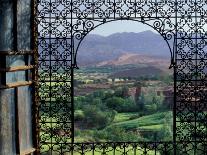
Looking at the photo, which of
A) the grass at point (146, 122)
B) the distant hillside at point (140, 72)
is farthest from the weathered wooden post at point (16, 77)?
the distant hillside at point (140, 72)

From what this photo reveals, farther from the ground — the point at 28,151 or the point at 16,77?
the point at 16,77

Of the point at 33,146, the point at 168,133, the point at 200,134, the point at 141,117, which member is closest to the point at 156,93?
the point at 141,117

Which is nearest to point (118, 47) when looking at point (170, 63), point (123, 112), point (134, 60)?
point (134, 60)

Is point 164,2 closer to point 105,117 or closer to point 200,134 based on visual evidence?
point 200,134

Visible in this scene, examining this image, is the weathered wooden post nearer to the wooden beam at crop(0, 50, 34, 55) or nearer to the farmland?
the wooden beam at crop(0, 50, 34, 55)

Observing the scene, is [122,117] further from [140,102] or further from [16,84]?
[16,84]

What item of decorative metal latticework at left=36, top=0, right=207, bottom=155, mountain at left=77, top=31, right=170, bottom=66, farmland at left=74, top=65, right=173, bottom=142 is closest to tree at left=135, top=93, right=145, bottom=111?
farmland at left=74, top=65, right=173, bottom=142
